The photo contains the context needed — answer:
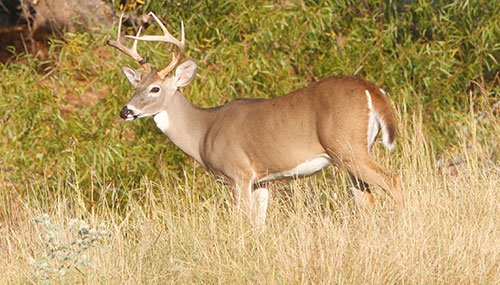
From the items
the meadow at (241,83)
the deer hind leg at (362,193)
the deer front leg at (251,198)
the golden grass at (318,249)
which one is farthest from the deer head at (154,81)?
the deer hind leg at (362,193)

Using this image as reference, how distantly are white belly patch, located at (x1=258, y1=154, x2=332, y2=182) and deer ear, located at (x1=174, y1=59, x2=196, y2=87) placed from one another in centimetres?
107

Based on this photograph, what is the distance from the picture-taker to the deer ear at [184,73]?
782 cm

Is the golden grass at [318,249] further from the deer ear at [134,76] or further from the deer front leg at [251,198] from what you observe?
the deer ear at [134,76]

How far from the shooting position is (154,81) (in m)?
7.69

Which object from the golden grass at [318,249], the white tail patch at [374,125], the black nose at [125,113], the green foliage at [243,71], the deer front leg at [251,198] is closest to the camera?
the golden grass at [318,249]

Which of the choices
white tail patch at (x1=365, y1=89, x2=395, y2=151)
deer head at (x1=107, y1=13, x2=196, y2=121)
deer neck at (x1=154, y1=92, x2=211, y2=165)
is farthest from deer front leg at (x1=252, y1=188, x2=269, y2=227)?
deer head at (x1=107, y1=13, x2=196, y2=121)

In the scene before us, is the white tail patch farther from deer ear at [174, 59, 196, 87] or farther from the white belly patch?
deer ear at [174, 59, 196, 87]

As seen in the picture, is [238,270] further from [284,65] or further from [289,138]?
[284,65]

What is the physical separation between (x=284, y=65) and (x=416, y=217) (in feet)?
11.2

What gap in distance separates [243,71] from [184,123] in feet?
4.51

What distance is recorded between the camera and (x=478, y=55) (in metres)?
8.97

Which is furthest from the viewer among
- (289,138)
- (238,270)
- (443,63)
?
(443,63)

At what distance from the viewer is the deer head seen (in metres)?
7.54

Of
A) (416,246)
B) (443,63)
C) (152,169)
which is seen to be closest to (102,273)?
(416,246)
